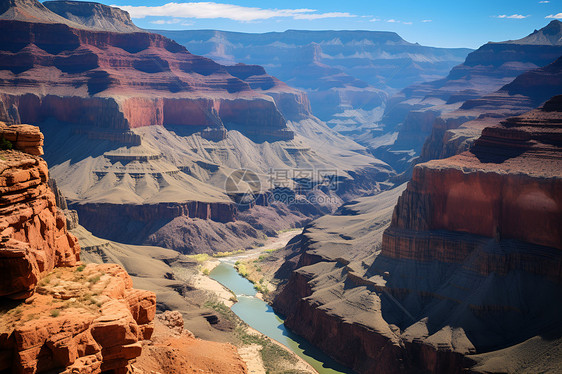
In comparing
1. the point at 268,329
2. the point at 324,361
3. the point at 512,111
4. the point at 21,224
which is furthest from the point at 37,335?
the point at 512,111

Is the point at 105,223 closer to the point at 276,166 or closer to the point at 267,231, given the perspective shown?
the point at 267,231

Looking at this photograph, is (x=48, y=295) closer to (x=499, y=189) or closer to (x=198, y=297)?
(x=499, y=189)

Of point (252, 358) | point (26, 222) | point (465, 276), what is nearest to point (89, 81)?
point (252, 358)

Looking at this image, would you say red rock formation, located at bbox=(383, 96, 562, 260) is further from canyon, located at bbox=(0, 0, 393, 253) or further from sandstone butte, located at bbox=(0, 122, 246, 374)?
canyon, located at bbox=(0, 0, 393, 253)

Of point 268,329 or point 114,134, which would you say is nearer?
point 268,329

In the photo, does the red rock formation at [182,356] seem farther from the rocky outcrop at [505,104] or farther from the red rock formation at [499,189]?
the rocky outcrop at [505,104]
